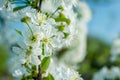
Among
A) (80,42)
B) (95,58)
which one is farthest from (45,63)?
(95,58)

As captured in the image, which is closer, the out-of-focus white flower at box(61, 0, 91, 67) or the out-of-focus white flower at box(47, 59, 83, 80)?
the out-of-focus white flower at box(47, 59, 83, 80)

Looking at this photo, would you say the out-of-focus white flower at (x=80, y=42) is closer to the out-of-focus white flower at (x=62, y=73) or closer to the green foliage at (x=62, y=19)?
the green foliage at (x=62, y=19)

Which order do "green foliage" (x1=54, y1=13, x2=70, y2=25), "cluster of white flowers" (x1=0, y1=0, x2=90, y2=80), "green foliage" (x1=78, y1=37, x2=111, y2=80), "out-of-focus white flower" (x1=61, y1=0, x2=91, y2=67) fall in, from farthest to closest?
"green foliage" (x1=78, y1=37, x2=111, y2=80) < "out-of-focus white flower" (x1=61, y1=0, x2=91, y2=67) < "green foliage" (x1=54, y1=13, x2=70, y2=25) < "cluster of white flowers" (x1=0, y1=0, x2=90, y2=80)

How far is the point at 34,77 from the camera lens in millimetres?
2367

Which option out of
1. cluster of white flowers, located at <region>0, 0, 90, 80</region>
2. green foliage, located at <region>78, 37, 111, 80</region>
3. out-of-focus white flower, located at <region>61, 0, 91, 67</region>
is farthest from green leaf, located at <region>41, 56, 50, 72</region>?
green foliage, located at <region>78, 37, 111, 80</region>

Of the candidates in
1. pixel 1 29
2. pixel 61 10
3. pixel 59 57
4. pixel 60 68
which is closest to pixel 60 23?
pixel 61 10

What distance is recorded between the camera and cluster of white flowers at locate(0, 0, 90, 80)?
223cm

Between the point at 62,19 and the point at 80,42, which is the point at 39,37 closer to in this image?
the point at 62,19

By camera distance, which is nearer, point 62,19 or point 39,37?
point 39,37

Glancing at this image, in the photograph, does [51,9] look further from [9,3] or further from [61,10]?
[9,3]

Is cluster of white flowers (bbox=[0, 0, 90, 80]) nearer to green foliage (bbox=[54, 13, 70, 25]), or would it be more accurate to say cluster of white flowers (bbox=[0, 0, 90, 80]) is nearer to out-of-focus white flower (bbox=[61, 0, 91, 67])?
green foliage (bbox=[54, 13, 70, 25])

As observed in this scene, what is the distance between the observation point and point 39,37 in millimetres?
2217

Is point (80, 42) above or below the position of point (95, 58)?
below

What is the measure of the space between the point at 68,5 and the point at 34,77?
374 mm
